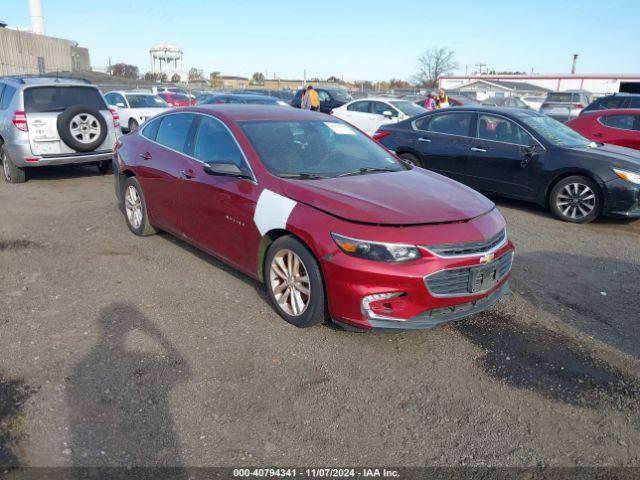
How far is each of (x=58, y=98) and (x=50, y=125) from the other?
0.64 metres

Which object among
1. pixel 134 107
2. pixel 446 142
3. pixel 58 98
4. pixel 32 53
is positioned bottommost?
pixel 446 142

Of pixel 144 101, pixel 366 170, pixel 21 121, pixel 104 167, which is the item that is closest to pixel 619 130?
pixel 366 170

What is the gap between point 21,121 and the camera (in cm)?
877

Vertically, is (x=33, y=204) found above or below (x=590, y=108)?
below

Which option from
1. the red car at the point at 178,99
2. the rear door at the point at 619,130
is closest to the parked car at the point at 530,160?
the rear door at the point at 619,130

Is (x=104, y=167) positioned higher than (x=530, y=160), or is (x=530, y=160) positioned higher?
(x=530, y=160)

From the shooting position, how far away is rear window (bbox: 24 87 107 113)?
896 centimetres

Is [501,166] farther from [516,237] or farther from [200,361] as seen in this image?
[200,361]

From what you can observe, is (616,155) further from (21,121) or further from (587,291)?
(21,121)

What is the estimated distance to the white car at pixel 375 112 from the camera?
15.3m

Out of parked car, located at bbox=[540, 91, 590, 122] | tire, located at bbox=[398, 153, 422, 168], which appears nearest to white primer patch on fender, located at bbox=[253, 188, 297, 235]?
tire, located at bbox=[398, 153, 422, 168]

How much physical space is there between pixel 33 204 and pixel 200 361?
5.79 meters

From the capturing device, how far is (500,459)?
2.75 m

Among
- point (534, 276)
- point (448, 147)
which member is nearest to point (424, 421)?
point (534, 276)
